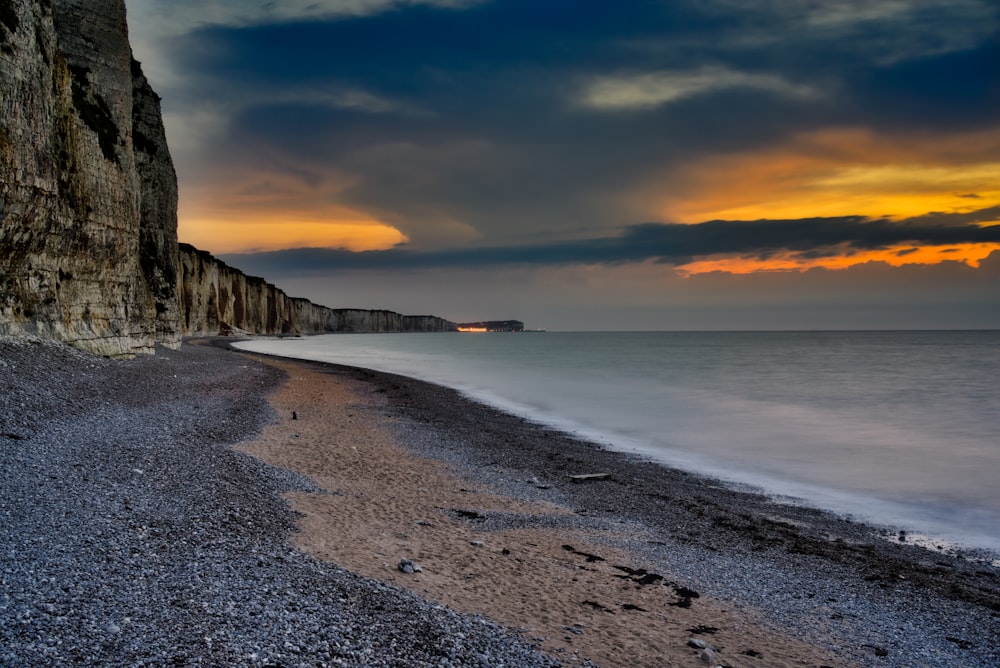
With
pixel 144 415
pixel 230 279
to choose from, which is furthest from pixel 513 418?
pixel 230 279

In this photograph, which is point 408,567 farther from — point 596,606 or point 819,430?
point 819,430

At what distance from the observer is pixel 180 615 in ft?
13.4

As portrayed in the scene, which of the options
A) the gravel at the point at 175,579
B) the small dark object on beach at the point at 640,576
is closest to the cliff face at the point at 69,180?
the gravel at the point at 175,579

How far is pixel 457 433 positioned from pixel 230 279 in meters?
77.4

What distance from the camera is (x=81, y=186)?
18516 millimetres

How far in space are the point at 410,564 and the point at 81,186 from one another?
18399 mm

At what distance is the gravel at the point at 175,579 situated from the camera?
3740 millimetres

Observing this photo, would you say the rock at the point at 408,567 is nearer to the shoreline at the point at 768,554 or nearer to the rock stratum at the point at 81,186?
the shoreline at the point at 768,554

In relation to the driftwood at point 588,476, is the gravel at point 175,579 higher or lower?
higher

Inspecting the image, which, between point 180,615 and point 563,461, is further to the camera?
point 563,461

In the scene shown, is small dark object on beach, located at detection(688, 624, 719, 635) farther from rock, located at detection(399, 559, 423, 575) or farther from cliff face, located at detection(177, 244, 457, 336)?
cliff face, located at detection(177, 244, 457, 336)

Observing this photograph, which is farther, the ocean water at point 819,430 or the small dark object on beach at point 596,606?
the ocean water at point 819,430

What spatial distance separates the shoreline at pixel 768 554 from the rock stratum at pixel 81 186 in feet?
34.1

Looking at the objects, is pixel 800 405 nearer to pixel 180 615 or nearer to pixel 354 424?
pixel 354 424
